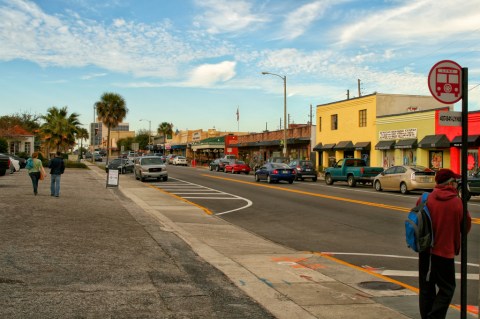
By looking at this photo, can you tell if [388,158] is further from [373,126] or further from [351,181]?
[351,181]

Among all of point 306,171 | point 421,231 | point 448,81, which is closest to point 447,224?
point 421,231

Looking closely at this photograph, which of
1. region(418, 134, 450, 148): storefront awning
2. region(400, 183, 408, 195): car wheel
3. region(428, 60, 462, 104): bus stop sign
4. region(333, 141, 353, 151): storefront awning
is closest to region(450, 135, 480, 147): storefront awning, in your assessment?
region(418, 134, 450, 148): storefront awning

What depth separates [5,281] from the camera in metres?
6.28

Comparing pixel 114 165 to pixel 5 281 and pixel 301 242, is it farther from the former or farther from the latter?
pixel 5 281

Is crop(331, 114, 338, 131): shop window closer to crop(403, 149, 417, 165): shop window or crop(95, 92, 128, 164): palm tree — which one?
crop(403, 149, 417, 165): shop window

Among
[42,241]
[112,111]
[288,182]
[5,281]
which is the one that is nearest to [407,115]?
[288,182]

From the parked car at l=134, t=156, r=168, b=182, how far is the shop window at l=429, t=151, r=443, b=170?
1806 centimetres

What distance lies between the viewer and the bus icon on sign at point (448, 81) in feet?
17.8

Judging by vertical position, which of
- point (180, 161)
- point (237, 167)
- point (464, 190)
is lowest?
point (237, 167)

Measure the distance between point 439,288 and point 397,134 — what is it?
32.7m

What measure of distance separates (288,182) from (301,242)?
22584mm

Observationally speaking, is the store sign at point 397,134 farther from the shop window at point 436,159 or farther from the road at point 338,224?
the road at point 338,224

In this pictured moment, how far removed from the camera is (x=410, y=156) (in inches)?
1378

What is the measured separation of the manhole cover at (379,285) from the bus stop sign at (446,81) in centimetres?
299
